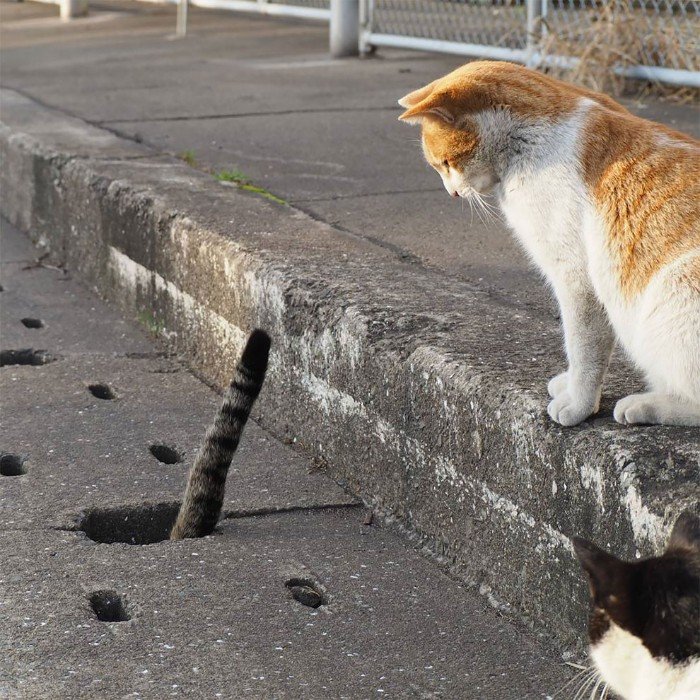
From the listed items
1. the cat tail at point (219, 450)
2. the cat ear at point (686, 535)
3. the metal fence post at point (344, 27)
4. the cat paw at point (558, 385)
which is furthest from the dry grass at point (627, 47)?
the cat ear at point (686, 535)

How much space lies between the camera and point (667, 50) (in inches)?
242

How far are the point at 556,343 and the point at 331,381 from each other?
0.61 m

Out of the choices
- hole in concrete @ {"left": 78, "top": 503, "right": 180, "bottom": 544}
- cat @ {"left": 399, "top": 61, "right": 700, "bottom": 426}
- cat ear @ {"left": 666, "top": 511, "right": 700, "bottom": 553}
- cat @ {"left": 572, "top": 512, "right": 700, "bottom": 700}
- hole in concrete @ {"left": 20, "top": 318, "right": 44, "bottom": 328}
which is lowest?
hole in concrete @ {"left": 78, "top": 503, "right": 180, "bottom": 544}

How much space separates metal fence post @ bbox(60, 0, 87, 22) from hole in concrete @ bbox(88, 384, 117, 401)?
8.32 metres

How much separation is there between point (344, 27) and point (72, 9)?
4157 mm

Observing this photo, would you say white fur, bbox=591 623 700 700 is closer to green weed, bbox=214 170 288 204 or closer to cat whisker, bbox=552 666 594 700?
cat whisker, bbox=552 666 594 700

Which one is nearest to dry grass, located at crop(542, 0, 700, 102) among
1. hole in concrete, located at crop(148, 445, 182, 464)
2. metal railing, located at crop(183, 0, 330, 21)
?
metal railing, located at crop(183, 0, 330, 21)

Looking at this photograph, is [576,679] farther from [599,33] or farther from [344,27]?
[344,27]

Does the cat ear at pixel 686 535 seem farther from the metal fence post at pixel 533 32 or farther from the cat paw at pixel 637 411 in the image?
the metal fence post at pixel 533 32

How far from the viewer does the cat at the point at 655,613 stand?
1.61 m

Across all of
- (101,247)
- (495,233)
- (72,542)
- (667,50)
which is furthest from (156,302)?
(667,50)

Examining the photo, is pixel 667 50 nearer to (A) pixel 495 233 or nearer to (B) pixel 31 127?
(A) pixel 495 233

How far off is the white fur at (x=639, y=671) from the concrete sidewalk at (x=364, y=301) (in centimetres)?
30

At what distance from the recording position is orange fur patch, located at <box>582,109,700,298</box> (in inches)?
89.0
